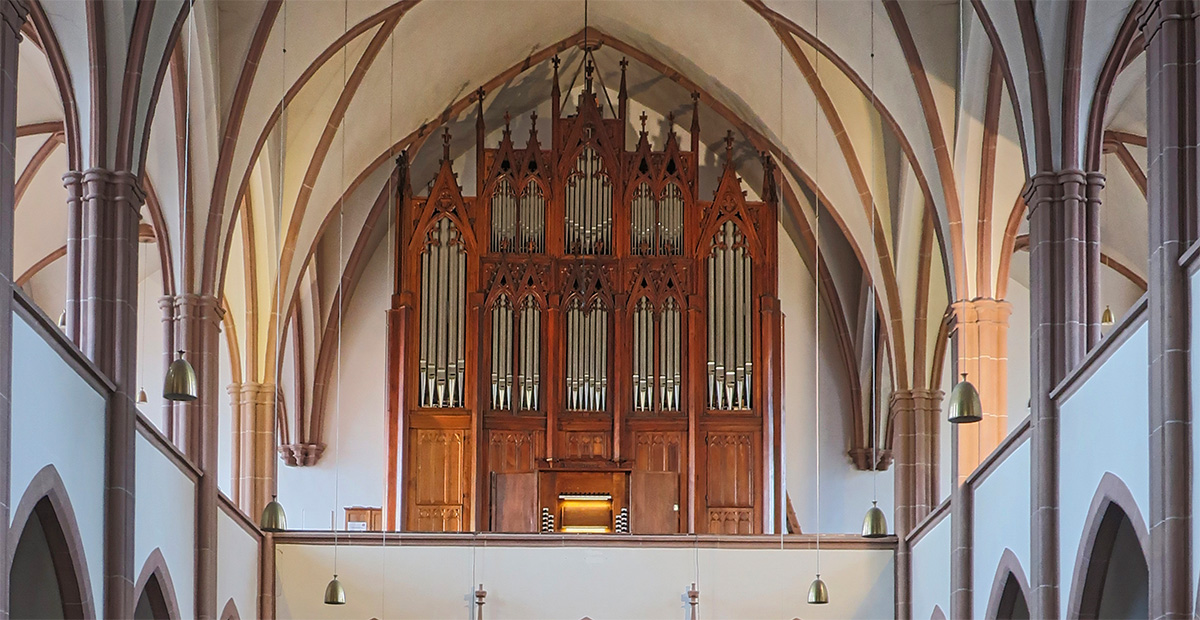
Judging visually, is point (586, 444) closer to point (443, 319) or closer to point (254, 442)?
point (443, 319)

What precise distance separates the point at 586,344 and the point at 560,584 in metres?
3.90

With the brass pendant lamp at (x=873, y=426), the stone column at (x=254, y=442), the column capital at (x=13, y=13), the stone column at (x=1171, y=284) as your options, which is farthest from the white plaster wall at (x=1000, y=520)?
the stone column at (x=254, y=442)

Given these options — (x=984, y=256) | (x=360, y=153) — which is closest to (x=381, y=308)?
(x=360, y=153)

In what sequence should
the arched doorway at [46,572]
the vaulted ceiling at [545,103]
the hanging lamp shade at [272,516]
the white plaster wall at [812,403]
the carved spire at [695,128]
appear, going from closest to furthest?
the arched doorway at [46,572] < the vaulted ceiling at [545,103] < the hanging lamp shade at [272,516] < the carved spire at [695,128] < the white plaster wall at [812,403]

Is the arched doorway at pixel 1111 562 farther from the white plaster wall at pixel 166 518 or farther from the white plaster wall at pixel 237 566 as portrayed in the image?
the white plaster wall at pixel 237 566

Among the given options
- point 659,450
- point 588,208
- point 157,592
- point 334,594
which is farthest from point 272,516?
point 588,208

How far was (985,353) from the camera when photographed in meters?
22.7

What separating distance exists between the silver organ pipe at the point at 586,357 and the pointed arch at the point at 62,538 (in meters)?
10.8

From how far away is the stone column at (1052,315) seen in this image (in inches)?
715

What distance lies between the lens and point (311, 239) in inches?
1078

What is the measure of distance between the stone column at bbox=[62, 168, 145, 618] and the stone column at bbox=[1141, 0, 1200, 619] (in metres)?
9.17

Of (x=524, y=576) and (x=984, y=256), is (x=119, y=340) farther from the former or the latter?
(x=984, y=256)

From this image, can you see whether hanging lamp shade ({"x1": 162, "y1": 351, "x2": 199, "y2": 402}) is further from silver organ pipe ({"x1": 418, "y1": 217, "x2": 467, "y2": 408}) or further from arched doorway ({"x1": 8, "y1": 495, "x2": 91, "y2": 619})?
silver organ pipe ({"x1": 418, "y1": 217, "x2": 467, "y2": 408})

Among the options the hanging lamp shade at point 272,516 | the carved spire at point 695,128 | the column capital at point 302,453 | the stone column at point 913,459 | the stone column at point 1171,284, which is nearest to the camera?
the stone column at point 1171,284
